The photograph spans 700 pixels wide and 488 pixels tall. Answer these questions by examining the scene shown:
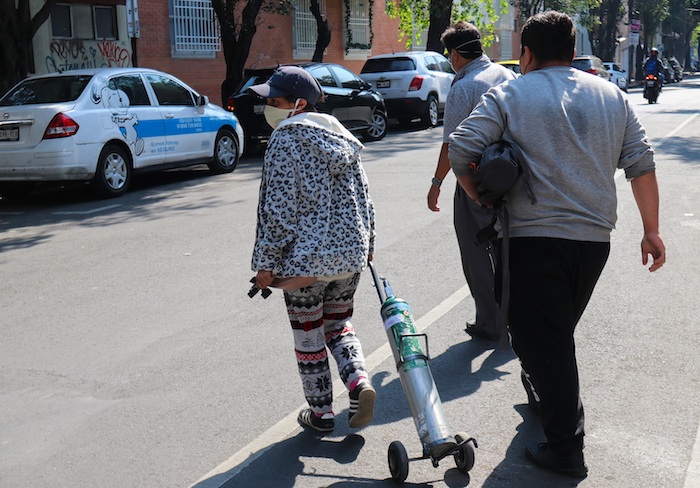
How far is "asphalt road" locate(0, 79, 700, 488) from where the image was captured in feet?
13.2

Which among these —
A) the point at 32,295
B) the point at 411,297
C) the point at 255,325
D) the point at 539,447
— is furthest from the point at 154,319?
the point at 539,447

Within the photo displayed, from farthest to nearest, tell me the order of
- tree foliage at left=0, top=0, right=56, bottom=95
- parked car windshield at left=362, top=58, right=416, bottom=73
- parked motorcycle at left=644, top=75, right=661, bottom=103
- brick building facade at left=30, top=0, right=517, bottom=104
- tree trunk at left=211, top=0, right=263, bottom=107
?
parked motorcycle at left=644, top=75, right=661, bottom=103, parked car windshield at left=362, top=58, right=416, bottom=73, tree trunk at left=211, top=0, right=263, bottom=107, brick building facade at left=30, top=0, right=517, bottom=104, tree foliage at left=0, top=0, right=56, bottom=95

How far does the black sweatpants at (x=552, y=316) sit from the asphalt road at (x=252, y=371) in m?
0.28

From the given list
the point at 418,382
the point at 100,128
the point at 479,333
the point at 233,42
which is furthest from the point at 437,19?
the point at 418,382

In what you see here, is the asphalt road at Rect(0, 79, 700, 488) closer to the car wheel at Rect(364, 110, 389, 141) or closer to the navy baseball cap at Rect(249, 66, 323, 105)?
the navy baseball cap at Rect(249, 66, 323, 105)

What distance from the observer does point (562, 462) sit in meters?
3.81

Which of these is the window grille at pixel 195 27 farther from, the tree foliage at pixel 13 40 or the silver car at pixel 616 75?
the silver car at pixel 616 75

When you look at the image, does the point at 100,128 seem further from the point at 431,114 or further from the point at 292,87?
the point at 431,114

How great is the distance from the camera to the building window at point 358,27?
3128 cm

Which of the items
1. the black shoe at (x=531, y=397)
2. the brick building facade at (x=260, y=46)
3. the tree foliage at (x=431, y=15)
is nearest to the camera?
the black shoe at (x=531, y=397)

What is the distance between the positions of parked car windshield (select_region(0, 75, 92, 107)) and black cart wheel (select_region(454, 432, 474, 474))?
9.42 metres

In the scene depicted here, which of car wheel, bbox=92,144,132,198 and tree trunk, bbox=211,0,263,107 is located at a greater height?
tree trunk, bbox=211,0,263,107

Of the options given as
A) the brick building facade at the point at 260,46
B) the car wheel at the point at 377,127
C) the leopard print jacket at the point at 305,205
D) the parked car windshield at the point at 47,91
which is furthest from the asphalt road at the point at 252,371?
the brick building facade at the point at 260,46

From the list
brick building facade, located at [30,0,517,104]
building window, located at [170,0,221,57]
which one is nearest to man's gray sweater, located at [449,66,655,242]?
brick building facade, located at [30,0,517,104]
